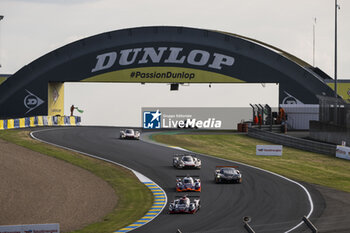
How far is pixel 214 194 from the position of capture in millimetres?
37094

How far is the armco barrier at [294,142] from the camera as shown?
2115 inches

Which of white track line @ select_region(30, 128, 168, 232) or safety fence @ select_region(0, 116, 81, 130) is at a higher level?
safety fence @ select_region(0, 116, 81, 130)

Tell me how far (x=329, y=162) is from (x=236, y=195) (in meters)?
15.4

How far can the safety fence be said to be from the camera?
6725 cm

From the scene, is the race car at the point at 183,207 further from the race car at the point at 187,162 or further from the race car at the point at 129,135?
the race car at the point at 129,135

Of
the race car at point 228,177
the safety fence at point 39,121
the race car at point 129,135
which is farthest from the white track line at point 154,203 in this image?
the safety fence at point 39,121

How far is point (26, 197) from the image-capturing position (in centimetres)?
3684

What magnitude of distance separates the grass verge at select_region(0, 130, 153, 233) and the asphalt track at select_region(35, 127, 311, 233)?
130cm

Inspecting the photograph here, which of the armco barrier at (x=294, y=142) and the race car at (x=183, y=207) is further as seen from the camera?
the armco barrier at (x=294, y=142)

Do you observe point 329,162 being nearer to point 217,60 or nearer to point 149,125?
point 217,60

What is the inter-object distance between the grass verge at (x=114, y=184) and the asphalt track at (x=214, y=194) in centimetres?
130

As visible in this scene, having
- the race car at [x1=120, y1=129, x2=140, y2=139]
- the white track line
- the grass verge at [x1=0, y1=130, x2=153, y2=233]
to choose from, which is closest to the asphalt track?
the white track line

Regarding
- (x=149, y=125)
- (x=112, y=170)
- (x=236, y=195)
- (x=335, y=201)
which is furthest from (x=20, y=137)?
(x=335, y=201)

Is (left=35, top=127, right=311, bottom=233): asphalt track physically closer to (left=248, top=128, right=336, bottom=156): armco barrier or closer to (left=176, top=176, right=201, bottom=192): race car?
(left=176, top=176, right=201, bottom=192): race car
